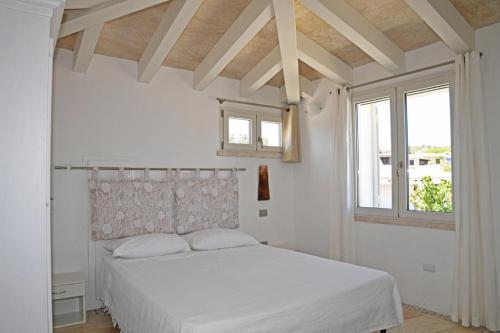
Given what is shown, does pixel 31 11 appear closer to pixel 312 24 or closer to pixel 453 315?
pixel 312 24

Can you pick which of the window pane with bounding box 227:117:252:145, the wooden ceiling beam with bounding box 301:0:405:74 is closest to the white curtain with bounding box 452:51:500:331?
the wooden ceiling beam with bounding box 301:0:405:74

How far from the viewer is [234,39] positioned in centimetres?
350

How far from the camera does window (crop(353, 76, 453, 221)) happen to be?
3668mm

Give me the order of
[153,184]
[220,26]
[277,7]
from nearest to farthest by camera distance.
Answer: [277,7] → [220,26] → [153,184]

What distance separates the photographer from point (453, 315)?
131 inches

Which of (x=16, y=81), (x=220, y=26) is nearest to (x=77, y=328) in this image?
(x=16, y=81)

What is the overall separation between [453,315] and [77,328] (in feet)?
11.0

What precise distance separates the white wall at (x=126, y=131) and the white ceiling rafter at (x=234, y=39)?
30 cm

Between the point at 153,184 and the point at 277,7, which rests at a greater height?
the point at 277,7

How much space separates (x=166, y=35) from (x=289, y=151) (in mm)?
2345

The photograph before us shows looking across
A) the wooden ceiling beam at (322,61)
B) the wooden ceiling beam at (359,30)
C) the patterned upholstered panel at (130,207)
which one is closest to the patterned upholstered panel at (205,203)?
the patterned upholstered panel at (130,207)

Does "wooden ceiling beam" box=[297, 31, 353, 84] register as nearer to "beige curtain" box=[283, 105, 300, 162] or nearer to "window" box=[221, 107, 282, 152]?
"beige curtain" box=[283, 105, 300, 162]

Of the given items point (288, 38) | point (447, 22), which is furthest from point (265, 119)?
point (447, 22)

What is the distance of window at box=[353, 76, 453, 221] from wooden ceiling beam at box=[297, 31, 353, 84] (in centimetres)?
34
